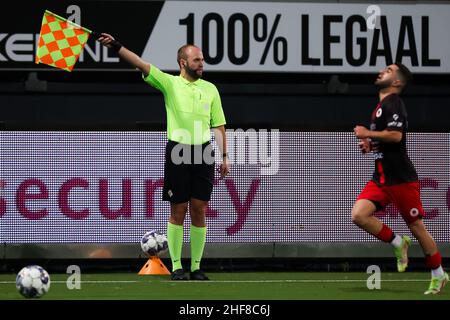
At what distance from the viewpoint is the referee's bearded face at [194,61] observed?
11.1 m

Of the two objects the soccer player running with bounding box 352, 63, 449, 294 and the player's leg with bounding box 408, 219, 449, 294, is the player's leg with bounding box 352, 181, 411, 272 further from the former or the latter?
the player's leg with bounding box 408, 219, 449, 294

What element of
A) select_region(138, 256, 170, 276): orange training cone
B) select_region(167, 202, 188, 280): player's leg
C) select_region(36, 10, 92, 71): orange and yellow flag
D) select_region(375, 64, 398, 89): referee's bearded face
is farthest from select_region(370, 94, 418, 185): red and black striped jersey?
select_region(138, 256, 170, 276): orange training cone

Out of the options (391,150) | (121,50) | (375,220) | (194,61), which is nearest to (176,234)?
(194,61)

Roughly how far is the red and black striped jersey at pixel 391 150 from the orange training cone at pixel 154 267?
3060 millimetres

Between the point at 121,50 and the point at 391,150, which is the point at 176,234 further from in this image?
the point at 391,150

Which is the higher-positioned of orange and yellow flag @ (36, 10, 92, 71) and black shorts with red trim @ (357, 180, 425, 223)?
orange and yellow flag @ (36, 10, 92, 71)

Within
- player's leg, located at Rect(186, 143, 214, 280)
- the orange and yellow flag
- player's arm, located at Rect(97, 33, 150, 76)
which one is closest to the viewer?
player's arm, located at Rect(97, 33, 150, 76)

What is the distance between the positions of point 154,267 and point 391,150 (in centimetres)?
333

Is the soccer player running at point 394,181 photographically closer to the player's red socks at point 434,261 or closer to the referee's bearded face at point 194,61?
the player's red socks at point 434,261

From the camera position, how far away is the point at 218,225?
13.2 m

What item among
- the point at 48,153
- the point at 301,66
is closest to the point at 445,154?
the point at 301,66

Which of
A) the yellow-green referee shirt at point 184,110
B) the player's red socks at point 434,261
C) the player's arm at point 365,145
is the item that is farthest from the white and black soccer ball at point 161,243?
the player's red socks at point 434,261

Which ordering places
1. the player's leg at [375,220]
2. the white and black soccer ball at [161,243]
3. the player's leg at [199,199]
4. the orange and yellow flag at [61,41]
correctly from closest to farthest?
1. the player's leg at [375,220]
2. the orange and yellow flag at [61,41]
3. the player's leg at [199,199]
4. the white and black soccer ball at [161,243]

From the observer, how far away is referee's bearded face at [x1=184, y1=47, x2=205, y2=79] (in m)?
11.1
